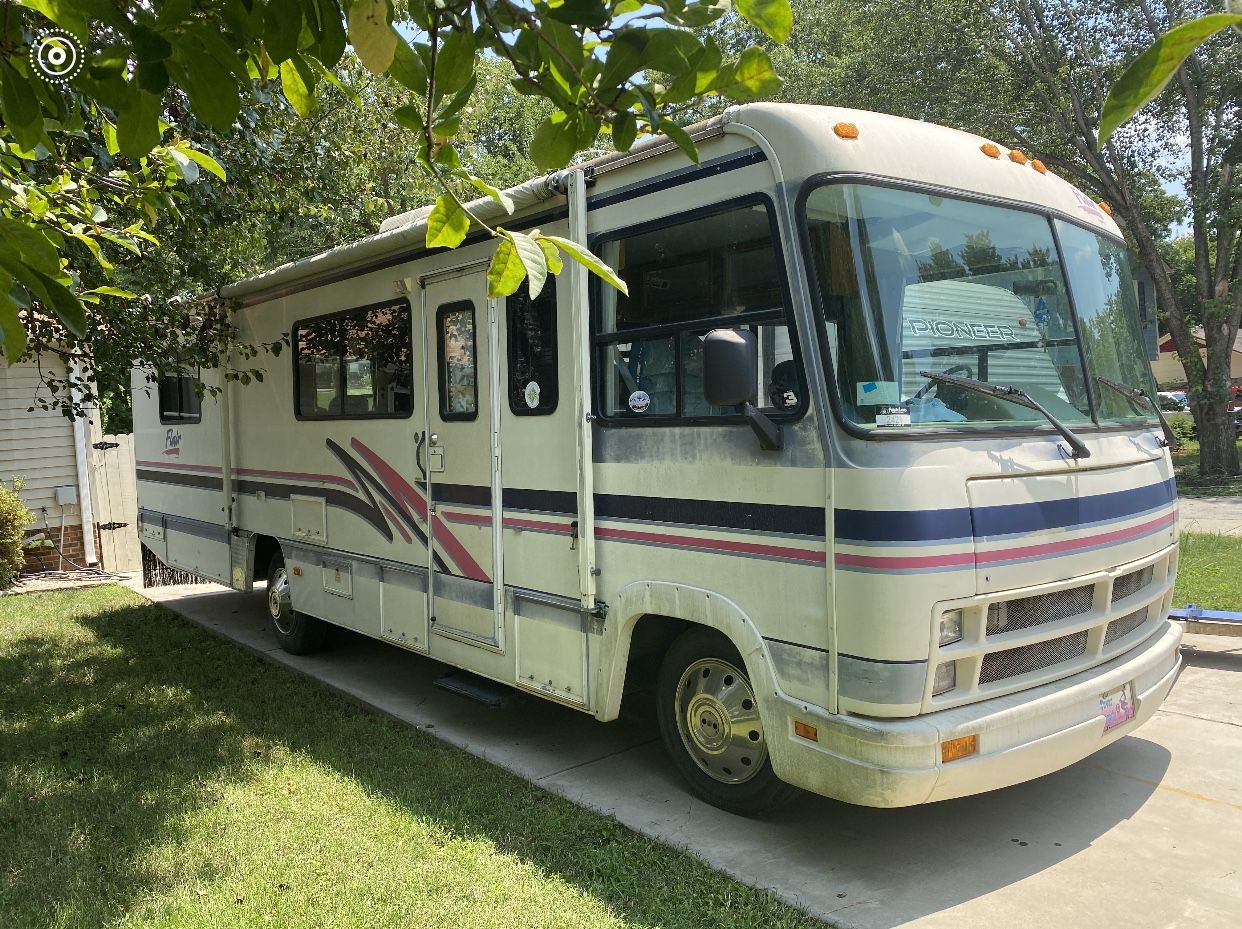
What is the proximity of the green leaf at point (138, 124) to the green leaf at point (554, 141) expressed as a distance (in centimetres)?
85

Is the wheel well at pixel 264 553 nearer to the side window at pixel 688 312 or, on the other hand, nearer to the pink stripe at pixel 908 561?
the side window at pixel 688 312

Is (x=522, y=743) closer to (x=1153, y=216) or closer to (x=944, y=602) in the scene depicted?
(x=944, y=602)

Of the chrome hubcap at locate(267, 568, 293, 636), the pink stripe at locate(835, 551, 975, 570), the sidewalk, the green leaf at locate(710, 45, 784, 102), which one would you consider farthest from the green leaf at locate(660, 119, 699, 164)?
the sidewalk

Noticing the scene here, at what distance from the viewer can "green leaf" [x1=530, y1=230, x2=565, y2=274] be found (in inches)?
87.1

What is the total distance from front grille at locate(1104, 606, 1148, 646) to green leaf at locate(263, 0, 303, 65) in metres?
3.88

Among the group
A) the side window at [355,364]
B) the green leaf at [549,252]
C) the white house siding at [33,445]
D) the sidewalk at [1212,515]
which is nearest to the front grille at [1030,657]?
the green leaf at [549,252]

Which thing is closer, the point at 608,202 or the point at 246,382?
the point at 608,202

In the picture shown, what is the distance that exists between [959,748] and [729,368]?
167 cm

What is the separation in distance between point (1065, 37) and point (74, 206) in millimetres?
16837

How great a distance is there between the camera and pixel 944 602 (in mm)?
3668

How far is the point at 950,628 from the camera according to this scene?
376cm

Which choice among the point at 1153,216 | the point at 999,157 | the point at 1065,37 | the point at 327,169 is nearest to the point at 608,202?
the point at 999,157

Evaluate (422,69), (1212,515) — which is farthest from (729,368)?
(1212,515)

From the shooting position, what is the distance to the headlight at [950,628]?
3727 mm
